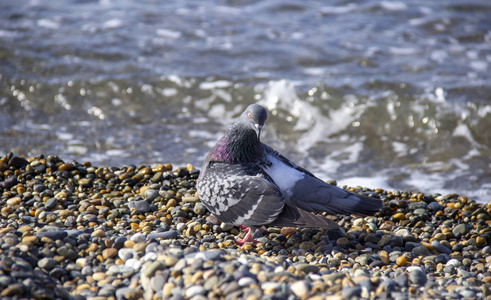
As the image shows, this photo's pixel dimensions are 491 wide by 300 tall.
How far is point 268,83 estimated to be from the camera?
8477 millimetres

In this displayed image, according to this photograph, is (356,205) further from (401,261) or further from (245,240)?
(245,240)

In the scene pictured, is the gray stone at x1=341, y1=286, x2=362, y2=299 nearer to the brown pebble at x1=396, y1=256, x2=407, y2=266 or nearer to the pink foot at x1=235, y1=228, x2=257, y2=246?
the brown pebble at x1=396, y1=256, x2=407, y2=266

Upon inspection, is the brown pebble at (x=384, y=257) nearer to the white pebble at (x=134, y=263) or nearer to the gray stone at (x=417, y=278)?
the gray stone at (x=417, y=278)

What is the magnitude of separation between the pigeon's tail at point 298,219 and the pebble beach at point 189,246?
255 mm

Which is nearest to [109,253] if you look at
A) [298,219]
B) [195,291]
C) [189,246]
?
[189,246]

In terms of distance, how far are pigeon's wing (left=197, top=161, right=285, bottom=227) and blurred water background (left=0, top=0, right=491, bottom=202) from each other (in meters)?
2.13

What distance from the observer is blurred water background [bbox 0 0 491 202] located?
22.4 ft

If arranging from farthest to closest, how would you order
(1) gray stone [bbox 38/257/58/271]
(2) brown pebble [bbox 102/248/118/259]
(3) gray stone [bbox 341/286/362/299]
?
1. (2) brown pebble [bbox 102/248/118/259]
2. (1) gray stone [bbox 38/257/58/271]
3. (3) gray stone [bbox 341/286/362/299]

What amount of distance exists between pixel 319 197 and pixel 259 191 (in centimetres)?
52

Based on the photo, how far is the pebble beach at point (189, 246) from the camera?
Answer: 300 centimetres

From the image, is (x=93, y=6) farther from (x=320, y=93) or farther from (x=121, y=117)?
(x=320, y=93)

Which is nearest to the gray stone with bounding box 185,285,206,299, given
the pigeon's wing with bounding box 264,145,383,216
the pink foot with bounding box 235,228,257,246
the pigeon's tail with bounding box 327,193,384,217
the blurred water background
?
the pink foot with bounding box 235,228,257,246

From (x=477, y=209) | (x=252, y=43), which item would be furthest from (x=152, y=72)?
(x=477, y=209)

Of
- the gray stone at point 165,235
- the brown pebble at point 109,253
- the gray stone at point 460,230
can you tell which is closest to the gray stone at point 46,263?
the brown pebble at point 109,253
